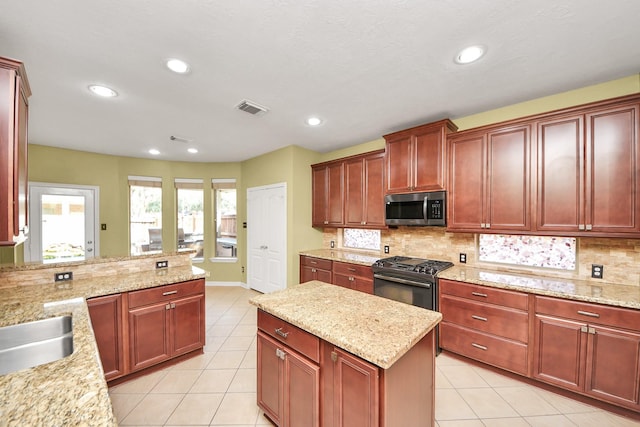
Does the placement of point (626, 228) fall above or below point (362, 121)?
below

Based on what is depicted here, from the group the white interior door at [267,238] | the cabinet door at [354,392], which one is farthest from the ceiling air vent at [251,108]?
the cabinet door at [354,392]

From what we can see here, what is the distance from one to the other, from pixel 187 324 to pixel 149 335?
0.33 m

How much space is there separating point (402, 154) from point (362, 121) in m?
0.66

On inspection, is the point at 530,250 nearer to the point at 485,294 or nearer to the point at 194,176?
the point at 485,294

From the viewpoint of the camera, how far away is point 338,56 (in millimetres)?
1819

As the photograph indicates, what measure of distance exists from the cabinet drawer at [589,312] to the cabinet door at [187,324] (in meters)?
3.18

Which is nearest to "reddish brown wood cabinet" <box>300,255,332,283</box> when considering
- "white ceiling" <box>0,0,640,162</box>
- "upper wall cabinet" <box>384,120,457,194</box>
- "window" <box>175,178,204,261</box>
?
"upper wall cabinet" <box>384,120,457,194</box>

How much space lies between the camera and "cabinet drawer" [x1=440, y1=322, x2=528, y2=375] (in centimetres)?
218

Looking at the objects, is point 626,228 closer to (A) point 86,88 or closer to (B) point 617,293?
(B) point 617,293

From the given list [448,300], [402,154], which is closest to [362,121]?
[402,154]

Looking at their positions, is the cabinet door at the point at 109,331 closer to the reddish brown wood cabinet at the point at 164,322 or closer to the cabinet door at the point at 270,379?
the reddish brown wood cabinet at the point at 164,322

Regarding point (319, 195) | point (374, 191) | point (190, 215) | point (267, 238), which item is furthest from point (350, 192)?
point (190, 215)

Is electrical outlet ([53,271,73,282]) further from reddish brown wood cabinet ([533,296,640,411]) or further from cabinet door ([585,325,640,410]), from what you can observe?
cabinet door ([585,325,640,410])

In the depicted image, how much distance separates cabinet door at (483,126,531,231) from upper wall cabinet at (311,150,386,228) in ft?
4.15
